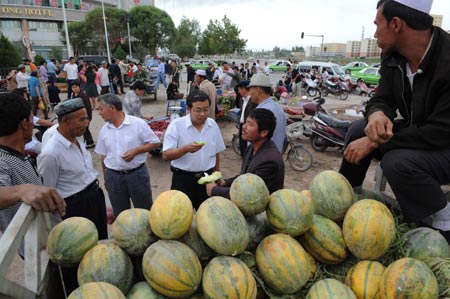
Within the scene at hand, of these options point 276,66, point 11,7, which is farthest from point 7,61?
point 11,7

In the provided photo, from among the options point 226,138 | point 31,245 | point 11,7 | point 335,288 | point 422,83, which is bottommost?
point 226,138

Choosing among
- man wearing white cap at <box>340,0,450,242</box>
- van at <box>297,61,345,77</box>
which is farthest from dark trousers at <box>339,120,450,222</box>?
van at <box>297,61,345,77</box>

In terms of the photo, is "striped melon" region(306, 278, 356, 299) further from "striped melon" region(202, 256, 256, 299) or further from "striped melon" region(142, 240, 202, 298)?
"striped melon" region(142, 240, 202, 298)

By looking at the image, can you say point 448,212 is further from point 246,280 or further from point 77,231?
point 77,231

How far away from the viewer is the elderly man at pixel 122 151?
3725 mm

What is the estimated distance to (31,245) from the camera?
147cm

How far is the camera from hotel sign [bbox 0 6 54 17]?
1740 inches

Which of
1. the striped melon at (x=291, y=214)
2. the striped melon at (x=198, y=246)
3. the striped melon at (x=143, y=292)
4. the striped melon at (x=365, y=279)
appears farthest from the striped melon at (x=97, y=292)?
the striped melon at (x=365, y=279)

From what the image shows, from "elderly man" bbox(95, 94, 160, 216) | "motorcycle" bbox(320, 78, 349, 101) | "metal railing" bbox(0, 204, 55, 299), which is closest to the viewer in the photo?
"metal railing" bbox(0, 204, 55, 299)

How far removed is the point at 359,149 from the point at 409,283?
828 mm

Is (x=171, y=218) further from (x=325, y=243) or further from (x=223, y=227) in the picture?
(x=325, y=243)

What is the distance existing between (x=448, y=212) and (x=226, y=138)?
8.46m

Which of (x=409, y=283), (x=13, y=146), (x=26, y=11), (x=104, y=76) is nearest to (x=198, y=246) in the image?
(x=409, y=283)

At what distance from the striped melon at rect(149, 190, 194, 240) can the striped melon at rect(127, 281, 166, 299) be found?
0.82 feet
